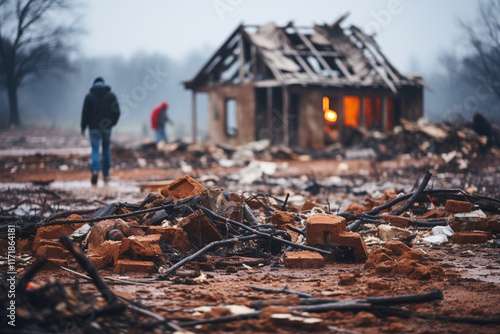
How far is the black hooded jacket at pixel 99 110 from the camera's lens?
11914 mm

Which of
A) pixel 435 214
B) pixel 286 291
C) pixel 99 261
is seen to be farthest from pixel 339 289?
pixel 435 214

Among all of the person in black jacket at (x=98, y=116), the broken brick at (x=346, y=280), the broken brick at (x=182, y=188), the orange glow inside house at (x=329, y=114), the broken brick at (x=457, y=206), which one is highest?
the orange glow inside house at (x=329, y=114)

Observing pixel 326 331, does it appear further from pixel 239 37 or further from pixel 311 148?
pixel 239 37

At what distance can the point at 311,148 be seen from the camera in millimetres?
23156

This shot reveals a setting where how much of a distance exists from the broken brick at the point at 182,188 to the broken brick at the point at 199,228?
0.69 metres

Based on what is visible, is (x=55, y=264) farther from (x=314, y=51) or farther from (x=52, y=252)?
(x=314, y=51)

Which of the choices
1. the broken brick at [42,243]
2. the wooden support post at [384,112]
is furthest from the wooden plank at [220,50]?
the broken brick at [42,243]

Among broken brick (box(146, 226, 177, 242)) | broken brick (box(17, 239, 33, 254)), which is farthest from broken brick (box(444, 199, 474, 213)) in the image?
broken brick (box(17, 239, 33, 254))

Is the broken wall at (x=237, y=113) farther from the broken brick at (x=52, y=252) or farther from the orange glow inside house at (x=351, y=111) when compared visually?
the broken brick at (x=52, y=252)

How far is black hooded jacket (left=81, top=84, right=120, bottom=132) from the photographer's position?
1191 centimetres

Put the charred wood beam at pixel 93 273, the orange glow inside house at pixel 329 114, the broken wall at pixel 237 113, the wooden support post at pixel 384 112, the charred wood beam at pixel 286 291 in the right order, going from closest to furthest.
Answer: the charred wood beam at pixel 93 273 → the charred wood beam at pixel 286 291 → the orange glow inside house at pixel 329 114 → the broken wall at pixel 237 113 → the wooden support post at pixel 384 112

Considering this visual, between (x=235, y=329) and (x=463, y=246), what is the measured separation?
11.7 feet

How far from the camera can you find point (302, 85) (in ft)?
72.6

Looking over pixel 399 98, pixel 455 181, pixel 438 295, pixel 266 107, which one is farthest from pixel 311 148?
pixel 438 295
